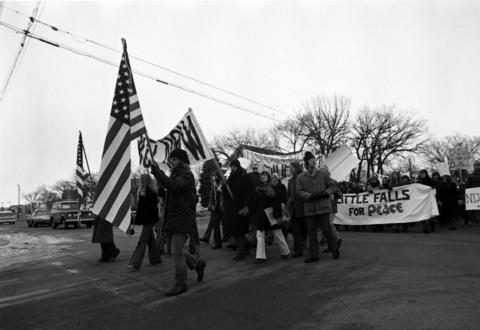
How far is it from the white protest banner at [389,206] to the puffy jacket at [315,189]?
242 inches

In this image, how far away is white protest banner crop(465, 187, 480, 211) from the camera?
1225cm

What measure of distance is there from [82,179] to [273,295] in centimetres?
1778

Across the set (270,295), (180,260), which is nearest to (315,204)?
(270,295)

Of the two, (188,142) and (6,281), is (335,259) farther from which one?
(6,281)

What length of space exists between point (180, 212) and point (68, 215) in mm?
22286

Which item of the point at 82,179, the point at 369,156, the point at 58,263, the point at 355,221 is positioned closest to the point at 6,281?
the point at 58,263

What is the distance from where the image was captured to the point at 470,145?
6700 cm

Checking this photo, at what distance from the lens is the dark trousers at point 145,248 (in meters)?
7.55

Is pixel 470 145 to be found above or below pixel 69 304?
above

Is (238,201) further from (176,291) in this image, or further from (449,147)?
(449,147)

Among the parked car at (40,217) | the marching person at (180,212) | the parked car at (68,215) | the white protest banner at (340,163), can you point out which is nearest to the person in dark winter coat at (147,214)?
the marching person at (180,212)

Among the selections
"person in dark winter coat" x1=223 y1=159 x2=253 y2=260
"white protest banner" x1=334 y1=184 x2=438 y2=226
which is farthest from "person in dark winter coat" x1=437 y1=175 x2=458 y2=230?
"person in dark winter coat" x1=223 y1=159 x2=253 y2=260

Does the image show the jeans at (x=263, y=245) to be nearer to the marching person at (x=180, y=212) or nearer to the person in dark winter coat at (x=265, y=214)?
the person in dark winter coat at (x=265, y=214)

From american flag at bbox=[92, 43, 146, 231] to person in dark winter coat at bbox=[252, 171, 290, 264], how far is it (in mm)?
2504
